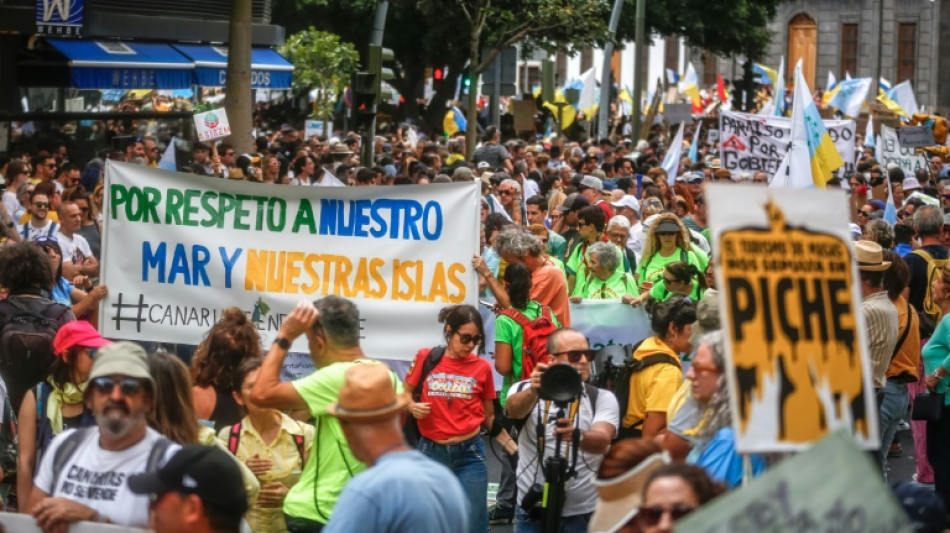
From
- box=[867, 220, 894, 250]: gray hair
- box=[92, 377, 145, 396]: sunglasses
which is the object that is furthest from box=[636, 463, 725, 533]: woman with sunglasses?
box=[867, 220, 894, 250]: gray hair

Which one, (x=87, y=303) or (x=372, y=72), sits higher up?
(x=372, y=72)

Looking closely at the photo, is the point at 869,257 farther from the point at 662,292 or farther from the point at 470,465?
the point at 470,465

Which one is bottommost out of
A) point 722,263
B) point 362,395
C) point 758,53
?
point 362,395

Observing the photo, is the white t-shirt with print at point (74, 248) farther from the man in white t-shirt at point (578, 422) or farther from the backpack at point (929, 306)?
the backpack at point (929, 306)

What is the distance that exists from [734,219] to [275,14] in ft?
135

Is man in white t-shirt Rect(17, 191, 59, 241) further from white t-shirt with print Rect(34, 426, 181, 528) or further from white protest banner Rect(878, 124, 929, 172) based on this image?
white protest banner Rect(878, 124, 929, 172)

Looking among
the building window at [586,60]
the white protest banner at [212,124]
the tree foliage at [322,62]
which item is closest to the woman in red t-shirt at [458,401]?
the white protest banner at [212,124]

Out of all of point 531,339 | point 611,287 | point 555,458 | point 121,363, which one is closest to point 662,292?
point 611,287

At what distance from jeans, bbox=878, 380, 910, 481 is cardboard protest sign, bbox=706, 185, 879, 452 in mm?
5287

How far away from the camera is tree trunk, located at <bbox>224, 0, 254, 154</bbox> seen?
1688 centimetres

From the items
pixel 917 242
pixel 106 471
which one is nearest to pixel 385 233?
pixel 106 471

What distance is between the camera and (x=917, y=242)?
535 inches

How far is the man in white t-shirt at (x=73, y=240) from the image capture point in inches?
425

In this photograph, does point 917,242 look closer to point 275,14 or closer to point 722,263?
point 722,263
